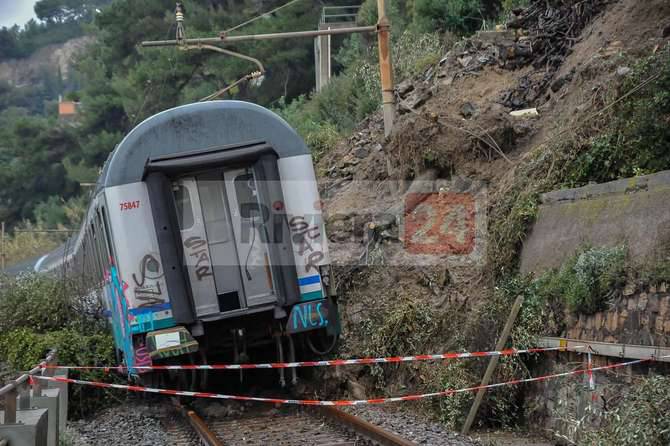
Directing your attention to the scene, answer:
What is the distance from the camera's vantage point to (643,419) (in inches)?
296

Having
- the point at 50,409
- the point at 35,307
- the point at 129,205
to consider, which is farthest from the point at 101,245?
the point at 50,409

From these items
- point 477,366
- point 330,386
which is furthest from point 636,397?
point 330,386

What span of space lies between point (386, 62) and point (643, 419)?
31.7ft

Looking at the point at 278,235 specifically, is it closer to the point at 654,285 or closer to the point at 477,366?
the point at 477,366

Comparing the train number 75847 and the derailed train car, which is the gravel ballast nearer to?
the derailed train car

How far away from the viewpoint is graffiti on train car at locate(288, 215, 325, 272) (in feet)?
39.6

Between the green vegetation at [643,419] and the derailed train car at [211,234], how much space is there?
16.3 feet

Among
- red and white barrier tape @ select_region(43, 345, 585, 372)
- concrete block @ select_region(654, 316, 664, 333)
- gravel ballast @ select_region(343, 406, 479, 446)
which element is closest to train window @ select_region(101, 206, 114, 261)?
red and white barrier tape @ select_region(43, 345, 585, 372)

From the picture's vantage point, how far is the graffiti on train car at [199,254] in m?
11.8

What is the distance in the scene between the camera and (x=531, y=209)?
12000 millimetres

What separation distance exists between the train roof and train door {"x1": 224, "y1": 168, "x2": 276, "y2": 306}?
49 centimetres

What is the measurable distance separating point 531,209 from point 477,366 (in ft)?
7.74
